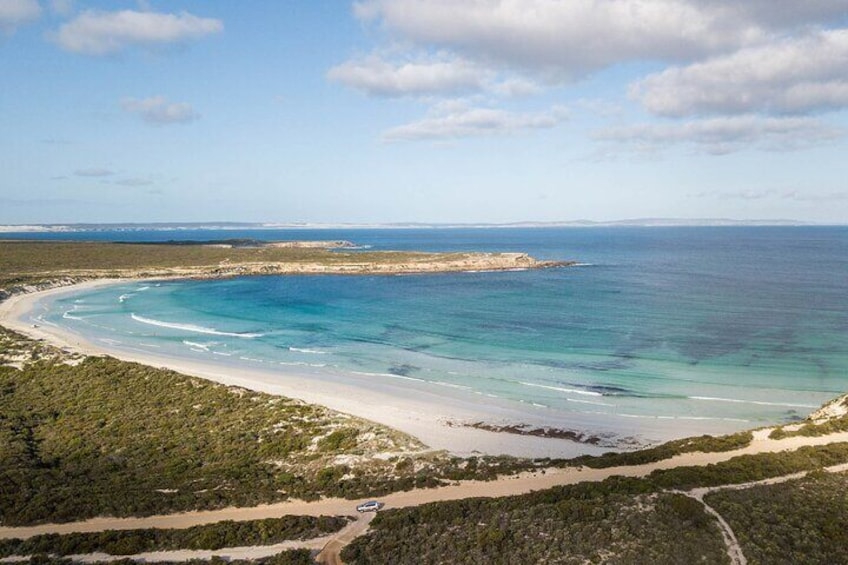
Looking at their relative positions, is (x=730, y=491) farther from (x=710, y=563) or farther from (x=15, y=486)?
(x=15, y=486)

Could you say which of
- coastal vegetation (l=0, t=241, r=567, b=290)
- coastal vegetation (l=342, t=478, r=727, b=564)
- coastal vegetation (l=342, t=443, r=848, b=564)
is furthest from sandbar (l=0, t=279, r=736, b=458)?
coastal vegetation (l=0, t=241, r=567, b=290)

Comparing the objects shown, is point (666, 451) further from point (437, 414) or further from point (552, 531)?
point (437, 414)

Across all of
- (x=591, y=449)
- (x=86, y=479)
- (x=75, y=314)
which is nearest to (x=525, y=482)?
(x=591, y=449)

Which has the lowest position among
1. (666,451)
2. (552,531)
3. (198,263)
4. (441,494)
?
(441,494)

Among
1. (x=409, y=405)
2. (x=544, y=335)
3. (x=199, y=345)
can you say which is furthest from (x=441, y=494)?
(x=199, y=345)

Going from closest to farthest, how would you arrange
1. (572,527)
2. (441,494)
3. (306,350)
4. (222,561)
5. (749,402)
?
(222,561), (572,527), (441,494), (749,402), (306,350)

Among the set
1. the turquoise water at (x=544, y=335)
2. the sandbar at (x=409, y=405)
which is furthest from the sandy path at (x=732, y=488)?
the turquoise water at (x=544, y=335)
